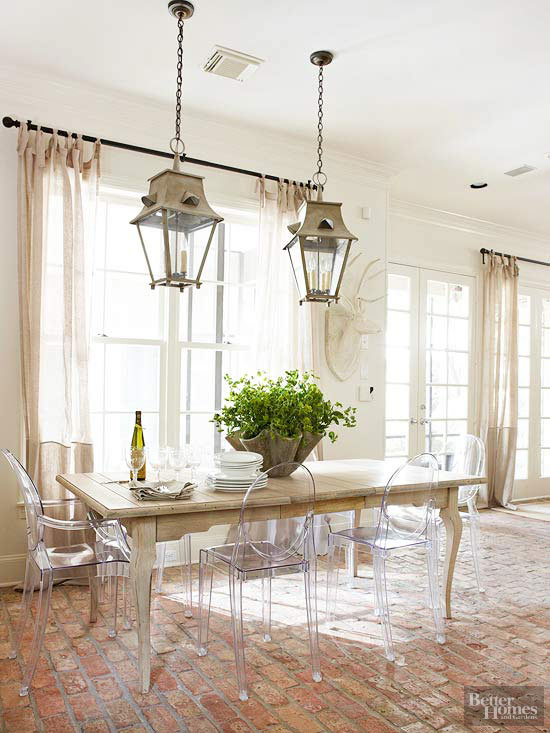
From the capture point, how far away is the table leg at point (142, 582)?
237 centimetres

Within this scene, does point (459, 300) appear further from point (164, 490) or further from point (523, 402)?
point (164, 490)

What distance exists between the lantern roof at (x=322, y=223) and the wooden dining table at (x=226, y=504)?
1.17m

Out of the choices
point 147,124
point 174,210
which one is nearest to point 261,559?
point 174,210

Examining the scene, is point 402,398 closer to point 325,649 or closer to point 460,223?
point 460,223

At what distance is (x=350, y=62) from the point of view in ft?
11.2

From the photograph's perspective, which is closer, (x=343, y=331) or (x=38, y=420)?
(x=38, y=420)

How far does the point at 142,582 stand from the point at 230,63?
268cm

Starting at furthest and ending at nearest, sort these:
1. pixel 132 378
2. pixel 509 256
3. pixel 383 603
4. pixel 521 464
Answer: pixel 521 464 < pixel 509 256 < pixel 132 378 < pixel 383 603

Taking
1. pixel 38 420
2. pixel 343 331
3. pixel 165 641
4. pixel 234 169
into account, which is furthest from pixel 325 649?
pixel 234 169

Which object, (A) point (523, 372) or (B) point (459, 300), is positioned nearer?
(B) point (459, 300)

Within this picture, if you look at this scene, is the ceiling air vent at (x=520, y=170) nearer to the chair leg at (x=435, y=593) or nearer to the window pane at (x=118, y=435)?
the chair leg at (x=435, y=593)

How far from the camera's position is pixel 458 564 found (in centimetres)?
409

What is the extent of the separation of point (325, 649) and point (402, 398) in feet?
11.0

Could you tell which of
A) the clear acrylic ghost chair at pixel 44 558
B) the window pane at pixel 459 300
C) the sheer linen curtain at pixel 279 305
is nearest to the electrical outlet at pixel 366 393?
the sheer linen curtain at pixel 279 305
